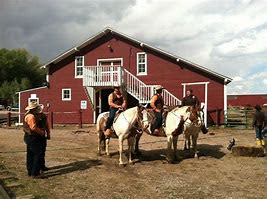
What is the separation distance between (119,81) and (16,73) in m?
68.5

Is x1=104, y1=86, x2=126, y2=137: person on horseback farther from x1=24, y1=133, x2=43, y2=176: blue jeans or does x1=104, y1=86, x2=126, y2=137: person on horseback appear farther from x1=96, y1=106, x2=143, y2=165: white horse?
x1=24, y1=133, x2=43, y2=176: blue jeans

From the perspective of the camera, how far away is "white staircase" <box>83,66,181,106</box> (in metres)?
26.4

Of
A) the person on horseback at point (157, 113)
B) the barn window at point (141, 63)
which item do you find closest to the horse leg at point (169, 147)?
the person on horseback at point (157, 113)

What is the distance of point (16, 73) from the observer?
3551 inches

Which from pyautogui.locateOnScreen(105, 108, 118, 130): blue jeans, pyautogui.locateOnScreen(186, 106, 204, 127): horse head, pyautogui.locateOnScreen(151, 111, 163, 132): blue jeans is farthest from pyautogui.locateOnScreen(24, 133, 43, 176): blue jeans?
pyautogui.locateOnScreen(186, 106, 204, 127): horse head

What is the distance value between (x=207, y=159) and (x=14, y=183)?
20.5ft

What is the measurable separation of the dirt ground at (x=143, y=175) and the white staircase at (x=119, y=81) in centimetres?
1125

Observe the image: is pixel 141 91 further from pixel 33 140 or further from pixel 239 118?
pixel 33 140

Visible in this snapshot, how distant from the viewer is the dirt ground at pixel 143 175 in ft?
28.2

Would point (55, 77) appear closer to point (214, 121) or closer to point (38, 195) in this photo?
point (214, 121)

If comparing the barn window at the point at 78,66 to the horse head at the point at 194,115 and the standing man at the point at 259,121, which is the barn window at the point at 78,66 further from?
the horse head at the point at 194,115

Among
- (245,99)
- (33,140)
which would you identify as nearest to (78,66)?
(33,140)

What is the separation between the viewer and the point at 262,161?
12.6 metres

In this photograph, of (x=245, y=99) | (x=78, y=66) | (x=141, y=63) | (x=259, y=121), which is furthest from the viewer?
(x=245, y=99)
